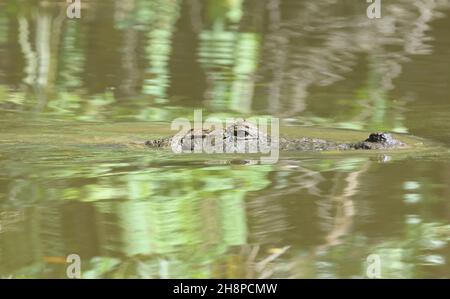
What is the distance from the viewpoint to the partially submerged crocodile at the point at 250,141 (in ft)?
27.1

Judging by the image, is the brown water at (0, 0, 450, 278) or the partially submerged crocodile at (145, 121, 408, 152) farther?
the partially submerged crocodile at (145, 121, 408, 152)

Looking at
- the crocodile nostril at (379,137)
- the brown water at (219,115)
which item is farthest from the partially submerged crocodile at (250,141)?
the brown water at (219,115)

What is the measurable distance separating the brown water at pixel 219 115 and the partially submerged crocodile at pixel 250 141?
191 mm

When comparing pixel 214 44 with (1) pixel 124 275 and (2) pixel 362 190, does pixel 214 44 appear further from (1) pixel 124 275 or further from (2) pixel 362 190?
(1) pixel 124 275

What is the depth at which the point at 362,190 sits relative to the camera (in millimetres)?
6926

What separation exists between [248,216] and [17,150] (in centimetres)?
262

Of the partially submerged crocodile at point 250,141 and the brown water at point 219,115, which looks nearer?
the brown water at point 219,115

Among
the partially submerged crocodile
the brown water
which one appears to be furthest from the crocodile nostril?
the brown water

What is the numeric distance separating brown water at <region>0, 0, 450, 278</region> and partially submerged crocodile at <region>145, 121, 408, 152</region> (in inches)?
7.5

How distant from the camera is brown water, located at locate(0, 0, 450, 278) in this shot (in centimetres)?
565

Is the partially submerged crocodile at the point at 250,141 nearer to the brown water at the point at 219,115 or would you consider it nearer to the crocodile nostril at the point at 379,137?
the crocodile nostril at the point at 379,137

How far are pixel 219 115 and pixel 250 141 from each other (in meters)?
1.54

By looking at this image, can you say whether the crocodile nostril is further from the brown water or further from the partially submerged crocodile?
the brown water

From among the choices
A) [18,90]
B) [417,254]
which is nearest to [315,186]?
[417,254]
